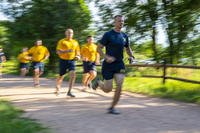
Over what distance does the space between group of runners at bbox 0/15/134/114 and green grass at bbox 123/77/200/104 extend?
1720mm

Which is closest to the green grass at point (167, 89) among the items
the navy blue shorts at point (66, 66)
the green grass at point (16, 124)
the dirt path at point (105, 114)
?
the dirt path at point (105, 114)

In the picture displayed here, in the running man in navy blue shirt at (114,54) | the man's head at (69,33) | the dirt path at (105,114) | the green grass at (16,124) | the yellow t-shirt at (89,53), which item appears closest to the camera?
the green grass at (16,124)

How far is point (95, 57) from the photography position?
1669 cm

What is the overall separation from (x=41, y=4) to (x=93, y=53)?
13.9 meters

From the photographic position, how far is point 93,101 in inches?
537

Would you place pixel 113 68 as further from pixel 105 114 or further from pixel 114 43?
pixel 105 114

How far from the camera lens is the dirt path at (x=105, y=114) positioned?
9266 millimetres

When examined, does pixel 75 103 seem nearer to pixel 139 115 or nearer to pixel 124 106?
pixel 124 106

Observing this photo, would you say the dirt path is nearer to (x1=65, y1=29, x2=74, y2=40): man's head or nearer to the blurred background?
(x1=65, y1=29, x2=74, y2=40): man's head

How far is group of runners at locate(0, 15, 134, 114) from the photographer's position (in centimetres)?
1072

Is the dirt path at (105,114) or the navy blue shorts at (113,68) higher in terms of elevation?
the navy blue shorts at (113,68)

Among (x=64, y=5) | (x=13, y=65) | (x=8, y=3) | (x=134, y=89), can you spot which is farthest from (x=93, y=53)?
(x=13, y=65)

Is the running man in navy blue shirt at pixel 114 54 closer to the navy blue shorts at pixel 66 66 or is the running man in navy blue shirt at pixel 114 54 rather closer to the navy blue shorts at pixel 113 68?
the navy blue shorts at pixel 113 68

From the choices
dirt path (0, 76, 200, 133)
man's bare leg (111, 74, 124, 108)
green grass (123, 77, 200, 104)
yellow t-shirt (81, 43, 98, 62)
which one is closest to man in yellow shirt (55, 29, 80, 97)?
dirt path (0, 76, 200, 133)
